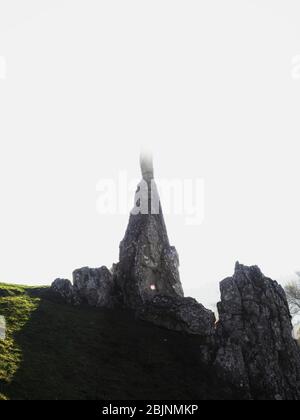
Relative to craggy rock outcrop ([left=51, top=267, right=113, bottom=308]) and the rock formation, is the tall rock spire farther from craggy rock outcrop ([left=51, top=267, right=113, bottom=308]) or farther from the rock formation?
craggy rock outcrop ([left=51, top=267, right=113, bottom=308])

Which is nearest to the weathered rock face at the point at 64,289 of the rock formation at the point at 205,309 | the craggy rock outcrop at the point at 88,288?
the craggy rock outcrop at the point at 88,288

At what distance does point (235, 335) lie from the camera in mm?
42094

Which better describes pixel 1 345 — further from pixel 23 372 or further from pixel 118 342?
pixel 118 342

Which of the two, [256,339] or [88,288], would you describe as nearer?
[256,339]

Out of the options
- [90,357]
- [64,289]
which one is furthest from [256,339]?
[64,289]

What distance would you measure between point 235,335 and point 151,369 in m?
9.38

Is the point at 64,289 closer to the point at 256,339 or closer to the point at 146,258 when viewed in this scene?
the point at 146,258

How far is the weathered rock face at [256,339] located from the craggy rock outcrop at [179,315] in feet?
4.67

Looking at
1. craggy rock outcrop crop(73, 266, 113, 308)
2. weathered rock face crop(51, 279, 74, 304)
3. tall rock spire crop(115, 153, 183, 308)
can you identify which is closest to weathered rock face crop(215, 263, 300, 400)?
tall rock spire crop(115, 153, 183, 308)

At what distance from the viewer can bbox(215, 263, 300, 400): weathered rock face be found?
3881cm

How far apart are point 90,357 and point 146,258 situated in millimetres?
15957

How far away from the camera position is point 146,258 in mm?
50906

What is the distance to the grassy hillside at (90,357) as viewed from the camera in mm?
31812
